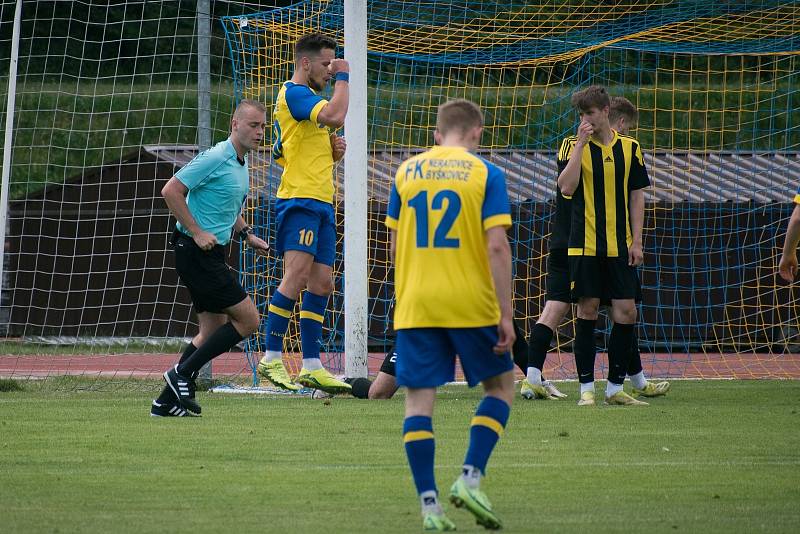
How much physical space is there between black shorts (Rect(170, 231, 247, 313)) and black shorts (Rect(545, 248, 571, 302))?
2.49 meters

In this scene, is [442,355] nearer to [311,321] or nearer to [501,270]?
[501,270]

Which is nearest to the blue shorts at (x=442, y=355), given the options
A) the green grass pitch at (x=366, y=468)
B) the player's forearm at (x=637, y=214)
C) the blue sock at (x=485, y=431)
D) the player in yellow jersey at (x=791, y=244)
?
the blue sock at (x=485, y=431)

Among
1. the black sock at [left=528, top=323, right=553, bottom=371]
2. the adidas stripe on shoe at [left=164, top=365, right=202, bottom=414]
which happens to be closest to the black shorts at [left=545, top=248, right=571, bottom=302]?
the black sock at [left=528, top=323, right=553, bottom=371]

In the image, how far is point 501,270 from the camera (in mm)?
4711

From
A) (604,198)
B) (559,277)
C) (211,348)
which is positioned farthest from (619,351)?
(211,348)

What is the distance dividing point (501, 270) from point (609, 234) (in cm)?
423

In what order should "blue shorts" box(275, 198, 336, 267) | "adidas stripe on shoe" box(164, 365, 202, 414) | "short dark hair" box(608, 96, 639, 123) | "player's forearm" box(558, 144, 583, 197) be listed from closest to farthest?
"adidas stripe on shoe" box(164, 365, 202, 414) < "player's forearm" box(558, 144, 583, 197) < "blue shorts" box(275, 198, 336, 267) < "short dark hair" box(608, 96, 639, 123)

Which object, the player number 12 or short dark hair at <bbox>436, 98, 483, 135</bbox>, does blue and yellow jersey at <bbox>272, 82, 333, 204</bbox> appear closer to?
short dark hair at <bbox>436, 98, 483, 135</bbox>

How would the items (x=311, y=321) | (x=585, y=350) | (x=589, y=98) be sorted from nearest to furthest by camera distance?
(x=589, y=98), (x=585, y=350), (x=311, y=321)

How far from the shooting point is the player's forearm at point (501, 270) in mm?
4711

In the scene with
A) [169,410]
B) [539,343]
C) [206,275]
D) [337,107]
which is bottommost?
[169,410]

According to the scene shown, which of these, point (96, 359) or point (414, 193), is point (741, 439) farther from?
point (96, 359)

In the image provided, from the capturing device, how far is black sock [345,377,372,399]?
9.30 m

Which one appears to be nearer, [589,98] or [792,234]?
[792,234]
